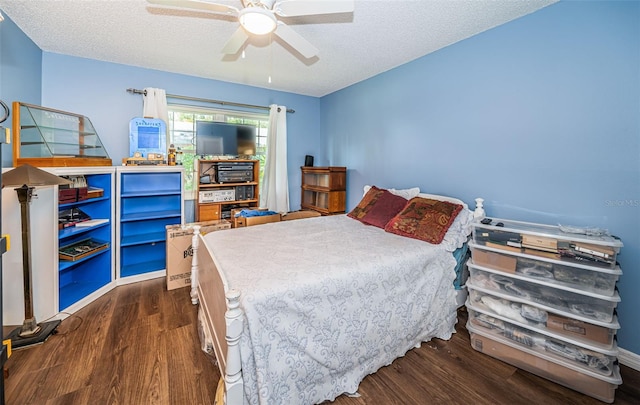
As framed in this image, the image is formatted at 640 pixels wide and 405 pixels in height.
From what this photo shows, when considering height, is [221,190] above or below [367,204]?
above

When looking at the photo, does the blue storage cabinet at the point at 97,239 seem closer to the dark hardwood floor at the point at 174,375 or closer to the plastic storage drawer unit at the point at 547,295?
the dark hardwood floor at the point at 174,375

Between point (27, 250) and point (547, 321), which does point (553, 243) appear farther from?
point (27, 250)

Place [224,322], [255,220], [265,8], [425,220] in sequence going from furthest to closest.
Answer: [255,220], [425,220], [265,8], [224,322]

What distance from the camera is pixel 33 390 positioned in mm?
1574

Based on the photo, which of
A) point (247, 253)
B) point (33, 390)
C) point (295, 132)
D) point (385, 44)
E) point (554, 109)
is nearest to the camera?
point (33, 390)

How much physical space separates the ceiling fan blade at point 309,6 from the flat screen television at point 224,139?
2.36m

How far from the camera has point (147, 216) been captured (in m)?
3.15

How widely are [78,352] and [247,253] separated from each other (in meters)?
1.36

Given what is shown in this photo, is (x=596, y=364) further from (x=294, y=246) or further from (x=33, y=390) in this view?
(x=33, y=390)

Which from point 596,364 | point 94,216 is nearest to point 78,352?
point 94,216

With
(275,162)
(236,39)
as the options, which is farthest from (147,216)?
(236,39)

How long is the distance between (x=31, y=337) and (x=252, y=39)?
9.91ft

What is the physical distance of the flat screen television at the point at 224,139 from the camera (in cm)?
369

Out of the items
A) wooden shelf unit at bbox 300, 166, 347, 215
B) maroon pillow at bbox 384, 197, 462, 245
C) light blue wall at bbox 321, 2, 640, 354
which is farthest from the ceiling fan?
wooden shelf unit at bbox 300, 166, 347, 215
